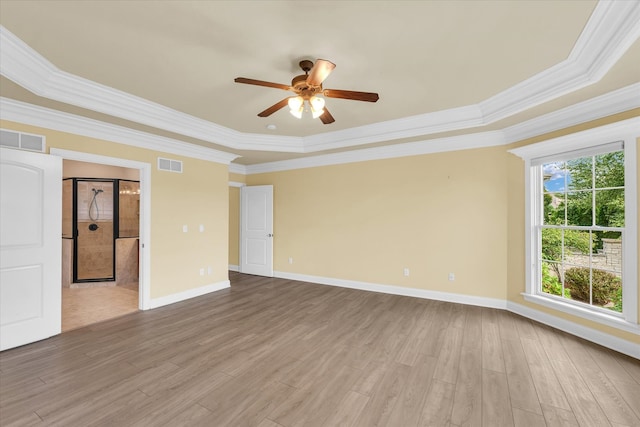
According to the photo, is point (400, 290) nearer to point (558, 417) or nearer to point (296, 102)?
point (558, 417)

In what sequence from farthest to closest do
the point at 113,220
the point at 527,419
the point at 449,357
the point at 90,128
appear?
1. the point at 113,220
2. the point at 90,128
3. the point at 449,357
4. the point at 527,419

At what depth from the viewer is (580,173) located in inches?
129

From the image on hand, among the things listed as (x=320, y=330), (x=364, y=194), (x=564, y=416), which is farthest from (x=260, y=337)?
(x=364, y=194)

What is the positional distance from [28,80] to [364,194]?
4.45 meters

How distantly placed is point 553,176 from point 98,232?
8.20m

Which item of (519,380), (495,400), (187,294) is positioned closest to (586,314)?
(519,380)

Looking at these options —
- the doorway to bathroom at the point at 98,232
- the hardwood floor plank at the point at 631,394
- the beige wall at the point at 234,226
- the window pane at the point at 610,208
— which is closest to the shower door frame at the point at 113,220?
the doorway to bathroom at the point at 98,232

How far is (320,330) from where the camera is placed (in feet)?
11.1

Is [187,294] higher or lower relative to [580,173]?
lower

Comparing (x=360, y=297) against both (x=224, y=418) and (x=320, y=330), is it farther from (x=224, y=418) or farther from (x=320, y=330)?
(x=224, y=418)

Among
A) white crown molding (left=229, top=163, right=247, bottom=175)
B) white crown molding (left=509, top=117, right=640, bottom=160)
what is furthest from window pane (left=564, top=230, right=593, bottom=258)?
white crown molding (left=229, top=163, right=247, bottom=175)

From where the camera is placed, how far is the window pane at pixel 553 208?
3504 mm

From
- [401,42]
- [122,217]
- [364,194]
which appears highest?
[401,42]

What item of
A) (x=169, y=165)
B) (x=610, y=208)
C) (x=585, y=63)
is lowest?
(x=610, y=208)
